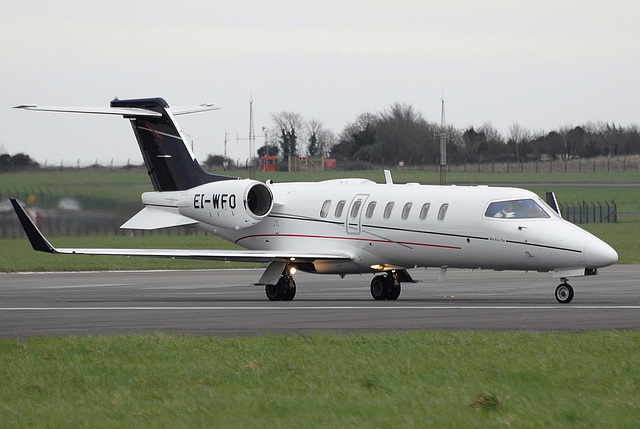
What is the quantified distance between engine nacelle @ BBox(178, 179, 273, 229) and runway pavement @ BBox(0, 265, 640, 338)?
1.81 metres

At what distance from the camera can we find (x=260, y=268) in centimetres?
3841

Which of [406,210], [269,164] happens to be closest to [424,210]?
[406,210]

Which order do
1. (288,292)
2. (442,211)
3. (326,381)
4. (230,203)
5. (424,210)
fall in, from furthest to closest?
(230,203) → (288,292) → (424,210) → (442,211) → (326,381)

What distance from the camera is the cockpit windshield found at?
22.7 metres

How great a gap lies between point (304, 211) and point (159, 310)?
6416mm

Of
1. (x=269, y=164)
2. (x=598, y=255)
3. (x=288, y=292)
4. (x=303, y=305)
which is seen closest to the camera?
(x=598, y=255)

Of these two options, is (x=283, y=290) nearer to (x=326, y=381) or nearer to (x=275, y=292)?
(x=275, y=292)

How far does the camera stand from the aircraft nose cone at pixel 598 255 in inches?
834

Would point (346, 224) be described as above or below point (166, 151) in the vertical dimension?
below

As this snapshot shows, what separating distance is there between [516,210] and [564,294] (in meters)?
2.13

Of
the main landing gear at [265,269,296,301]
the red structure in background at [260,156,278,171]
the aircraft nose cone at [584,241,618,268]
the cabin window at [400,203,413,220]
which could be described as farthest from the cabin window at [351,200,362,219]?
the red structure in background at [260,156,278,171]

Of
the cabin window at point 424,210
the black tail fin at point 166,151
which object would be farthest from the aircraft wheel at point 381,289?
the black tail fin at point 166,151

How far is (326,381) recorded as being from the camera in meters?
11.0

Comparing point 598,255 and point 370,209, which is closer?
point 598,255
